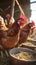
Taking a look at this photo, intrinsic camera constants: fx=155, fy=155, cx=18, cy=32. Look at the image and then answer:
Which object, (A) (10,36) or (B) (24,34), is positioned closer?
(A) (10,36)

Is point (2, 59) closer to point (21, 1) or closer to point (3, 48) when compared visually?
point (3, 48)

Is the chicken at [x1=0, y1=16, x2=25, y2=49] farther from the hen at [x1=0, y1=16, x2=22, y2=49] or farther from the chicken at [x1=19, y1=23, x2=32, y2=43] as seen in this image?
the chicken at [x1=19, y1=23, x2=32, y2=43]

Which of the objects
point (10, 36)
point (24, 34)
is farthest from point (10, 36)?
point (24, 34)

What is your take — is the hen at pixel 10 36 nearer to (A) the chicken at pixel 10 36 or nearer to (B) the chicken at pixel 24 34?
(A) the chicken at pixel 10 36

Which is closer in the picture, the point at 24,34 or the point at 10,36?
the point at 10,36

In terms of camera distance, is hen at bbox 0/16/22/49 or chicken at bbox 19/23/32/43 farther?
chicken at bbox 19/23/32/43

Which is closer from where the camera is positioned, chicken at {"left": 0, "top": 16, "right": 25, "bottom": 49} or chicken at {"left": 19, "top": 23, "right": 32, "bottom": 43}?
chicken at {"left": 0, "top": 16, "right": 25, "bottom": 49}

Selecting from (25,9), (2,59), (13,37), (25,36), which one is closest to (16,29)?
(13,37)

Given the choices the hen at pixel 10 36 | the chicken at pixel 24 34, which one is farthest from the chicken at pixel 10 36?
the chicken at pixel 24 34

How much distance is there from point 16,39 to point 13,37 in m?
0.05

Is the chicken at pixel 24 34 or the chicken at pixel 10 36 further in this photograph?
the chicken at pixel 24 34

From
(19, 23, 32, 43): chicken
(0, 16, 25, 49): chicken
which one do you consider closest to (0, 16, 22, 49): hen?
(0, 16, 25, 49): chicken

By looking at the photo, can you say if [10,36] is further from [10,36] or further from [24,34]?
[24,34]

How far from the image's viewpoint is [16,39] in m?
2.35
